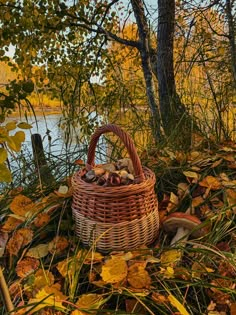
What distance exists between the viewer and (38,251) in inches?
33.9

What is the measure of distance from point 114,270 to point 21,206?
0.43 metres

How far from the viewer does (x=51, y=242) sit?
90 cm

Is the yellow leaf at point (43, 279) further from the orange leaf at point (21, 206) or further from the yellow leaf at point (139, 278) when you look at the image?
the orange leaf at point (21, 206)

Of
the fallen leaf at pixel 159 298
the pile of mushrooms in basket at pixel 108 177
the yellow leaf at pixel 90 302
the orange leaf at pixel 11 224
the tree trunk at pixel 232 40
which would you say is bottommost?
the fallen leaf at pixel 159 298

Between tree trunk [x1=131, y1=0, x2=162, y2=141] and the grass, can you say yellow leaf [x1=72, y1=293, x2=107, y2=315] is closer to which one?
the grass

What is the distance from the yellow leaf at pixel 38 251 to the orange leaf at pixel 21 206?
0.17 meters

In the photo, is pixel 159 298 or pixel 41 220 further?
pixel 41 220

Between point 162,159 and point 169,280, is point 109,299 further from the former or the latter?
point 162,159

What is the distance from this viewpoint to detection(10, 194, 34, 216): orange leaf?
3.39 ft

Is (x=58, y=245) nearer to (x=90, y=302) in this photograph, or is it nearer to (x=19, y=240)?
(x=19, y=240)

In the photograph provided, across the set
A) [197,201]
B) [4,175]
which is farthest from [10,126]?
[197,201]

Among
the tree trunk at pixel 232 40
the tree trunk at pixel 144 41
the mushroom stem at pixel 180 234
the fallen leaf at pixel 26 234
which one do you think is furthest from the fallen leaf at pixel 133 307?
the tree trunk at pixel 144 41

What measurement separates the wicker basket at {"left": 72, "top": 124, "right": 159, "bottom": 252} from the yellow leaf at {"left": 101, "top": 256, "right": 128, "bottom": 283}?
7 cm

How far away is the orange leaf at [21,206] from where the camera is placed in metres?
1.03
